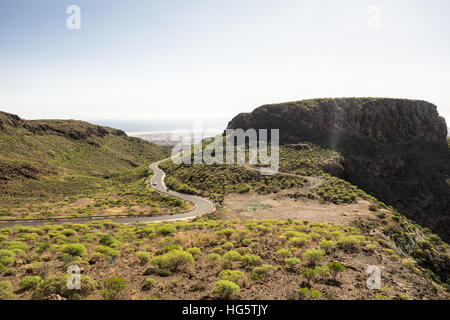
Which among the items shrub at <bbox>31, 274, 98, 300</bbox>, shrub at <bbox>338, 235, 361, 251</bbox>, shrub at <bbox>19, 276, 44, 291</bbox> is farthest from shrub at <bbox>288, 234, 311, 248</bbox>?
shrub at <bbox>19, 276, 44, 291</bbox>

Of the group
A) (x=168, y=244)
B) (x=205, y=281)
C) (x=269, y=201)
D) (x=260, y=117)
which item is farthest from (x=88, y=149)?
(x=205, y=281)

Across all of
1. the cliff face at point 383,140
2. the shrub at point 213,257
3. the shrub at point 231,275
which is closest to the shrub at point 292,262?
the shrub at point 231,275

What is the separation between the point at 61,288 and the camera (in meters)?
9.38

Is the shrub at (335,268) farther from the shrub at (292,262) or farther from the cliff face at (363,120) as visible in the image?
the cliff face at (363,120)

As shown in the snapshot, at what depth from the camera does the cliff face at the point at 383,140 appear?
5344 cm

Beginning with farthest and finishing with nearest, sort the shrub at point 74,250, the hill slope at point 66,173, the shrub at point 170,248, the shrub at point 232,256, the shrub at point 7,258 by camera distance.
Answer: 1. the hill slope at point 66,173
2. the shrub at point 170,248
3. the shrub at point 74,250
4. the shrub at point 232,256
5. the shrub at point 7,258

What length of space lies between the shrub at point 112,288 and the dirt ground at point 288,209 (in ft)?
66.1

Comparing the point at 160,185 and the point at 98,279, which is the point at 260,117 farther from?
the point at 98,279

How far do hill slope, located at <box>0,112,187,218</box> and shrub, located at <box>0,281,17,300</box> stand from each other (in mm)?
24568

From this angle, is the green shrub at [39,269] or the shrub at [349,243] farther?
the shrub at [349,243]

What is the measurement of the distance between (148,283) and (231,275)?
3998 mm

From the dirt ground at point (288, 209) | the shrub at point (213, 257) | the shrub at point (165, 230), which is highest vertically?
the shrub at point (213, 257)

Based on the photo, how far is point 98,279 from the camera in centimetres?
1098

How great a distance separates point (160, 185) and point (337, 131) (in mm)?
56567
